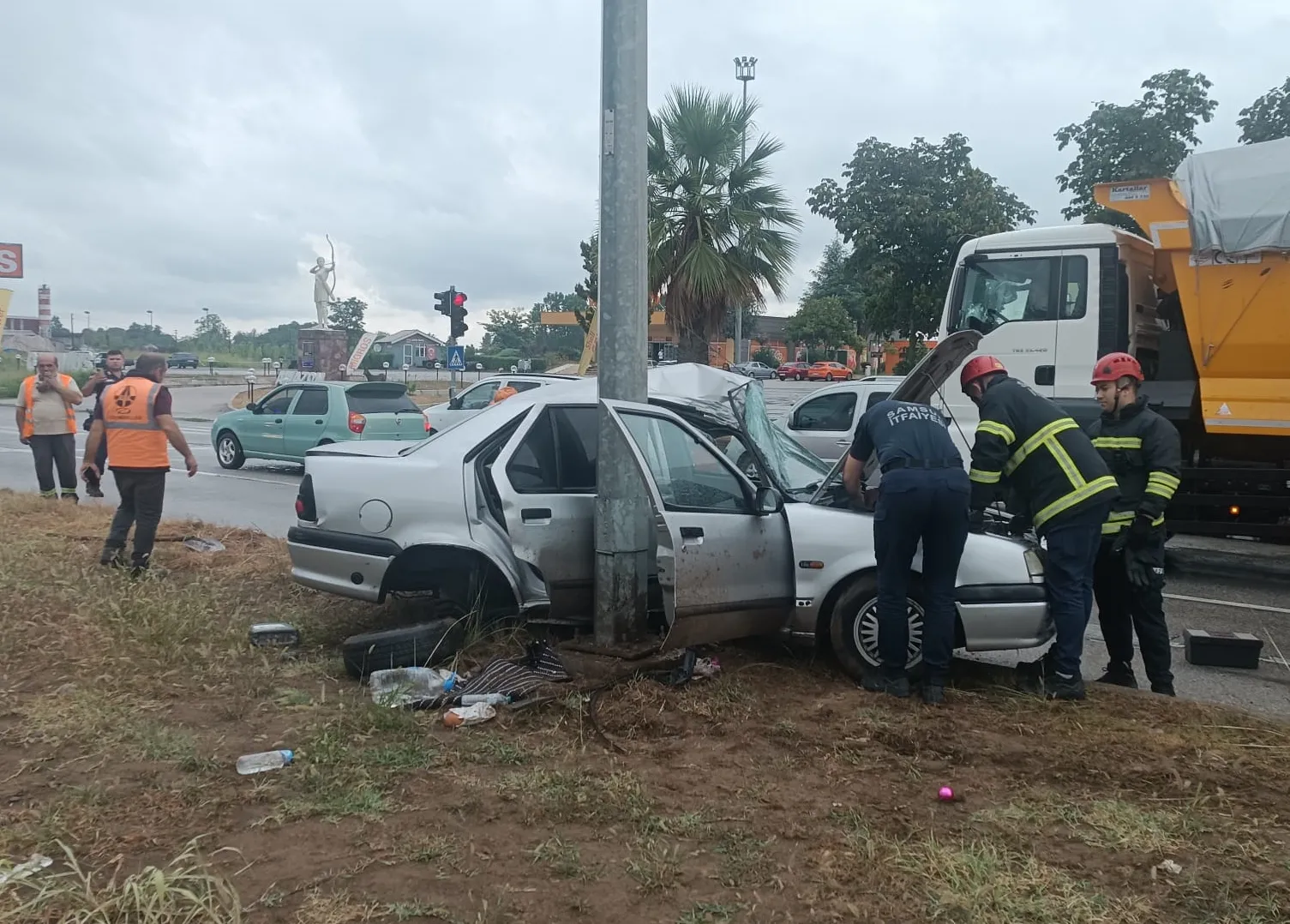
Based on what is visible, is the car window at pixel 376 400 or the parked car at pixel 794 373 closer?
the car window at pixel 376 400

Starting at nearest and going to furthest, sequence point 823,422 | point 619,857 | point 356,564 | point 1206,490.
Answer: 1. point 619,857
2. point 356,564
3. point 1206,490
4. point 823,422

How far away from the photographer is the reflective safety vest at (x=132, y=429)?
7.12m

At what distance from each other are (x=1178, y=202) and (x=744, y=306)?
766 centimetres

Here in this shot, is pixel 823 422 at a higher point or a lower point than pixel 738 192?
lower

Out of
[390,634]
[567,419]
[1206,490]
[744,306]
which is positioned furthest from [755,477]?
[744,306]

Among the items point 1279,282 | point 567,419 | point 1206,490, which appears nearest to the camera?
point 567,419

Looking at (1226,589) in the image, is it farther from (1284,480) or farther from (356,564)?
(356,564)

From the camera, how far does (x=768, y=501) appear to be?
5492mm

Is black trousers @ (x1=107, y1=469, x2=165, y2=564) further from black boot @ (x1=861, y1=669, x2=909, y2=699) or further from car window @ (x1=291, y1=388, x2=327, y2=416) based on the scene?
car window @ (x1=291, y1=388, x2=327, y2=416)

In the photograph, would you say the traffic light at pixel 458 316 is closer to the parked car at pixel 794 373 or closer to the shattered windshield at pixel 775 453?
the shattered windshield at pixel 775 453

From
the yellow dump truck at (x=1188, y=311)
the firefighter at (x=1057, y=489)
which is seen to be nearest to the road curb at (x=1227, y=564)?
the yellow dump truck at (x=1188, y=311)

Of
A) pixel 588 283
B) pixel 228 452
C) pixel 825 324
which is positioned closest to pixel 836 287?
pixel 825 324

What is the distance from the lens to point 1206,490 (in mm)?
8492

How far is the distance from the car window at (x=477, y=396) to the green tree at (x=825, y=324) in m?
40.3
